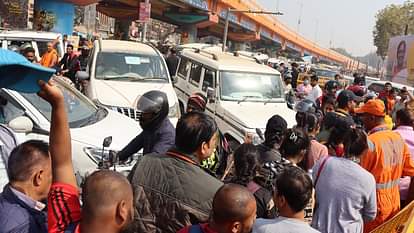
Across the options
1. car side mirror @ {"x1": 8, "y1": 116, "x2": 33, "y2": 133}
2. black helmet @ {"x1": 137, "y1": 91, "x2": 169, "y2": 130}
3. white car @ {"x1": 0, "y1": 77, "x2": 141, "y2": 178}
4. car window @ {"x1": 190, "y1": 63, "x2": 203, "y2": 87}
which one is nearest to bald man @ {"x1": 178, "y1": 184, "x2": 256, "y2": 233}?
black helmet @ {"x1": 137, "y1": 91, "x2": 169, "y2": 130}

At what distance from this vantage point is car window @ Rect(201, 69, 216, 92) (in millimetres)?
9636

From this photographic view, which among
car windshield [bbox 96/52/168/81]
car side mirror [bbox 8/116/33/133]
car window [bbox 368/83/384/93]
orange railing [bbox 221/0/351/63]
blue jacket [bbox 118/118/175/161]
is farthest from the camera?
orange railing [bbox 221/0/351/63]

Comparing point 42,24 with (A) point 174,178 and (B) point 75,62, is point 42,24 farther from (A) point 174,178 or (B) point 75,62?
(A) point 174,178

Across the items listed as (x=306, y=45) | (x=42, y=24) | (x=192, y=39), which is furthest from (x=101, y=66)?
(x=306, y=45)

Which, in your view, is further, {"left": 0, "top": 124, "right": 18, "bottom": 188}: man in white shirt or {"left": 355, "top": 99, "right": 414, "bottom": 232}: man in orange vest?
{"left": 355, "top": 99, "right": 414, "bottom": 232}: man in orange vest

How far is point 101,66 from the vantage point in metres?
9.84

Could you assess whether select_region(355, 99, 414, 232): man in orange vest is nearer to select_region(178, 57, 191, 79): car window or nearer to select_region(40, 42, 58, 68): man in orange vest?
select_region(178, 57, 191, 79): car window

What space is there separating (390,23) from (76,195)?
66.8m

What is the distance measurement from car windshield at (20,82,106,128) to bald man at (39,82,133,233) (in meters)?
3.57

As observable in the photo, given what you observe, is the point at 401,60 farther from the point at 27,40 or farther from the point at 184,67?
the point at 27,40

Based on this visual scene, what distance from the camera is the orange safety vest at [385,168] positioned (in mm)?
4219

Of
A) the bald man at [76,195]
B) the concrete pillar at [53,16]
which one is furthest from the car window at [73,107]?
the concrete pillar at [53,16]

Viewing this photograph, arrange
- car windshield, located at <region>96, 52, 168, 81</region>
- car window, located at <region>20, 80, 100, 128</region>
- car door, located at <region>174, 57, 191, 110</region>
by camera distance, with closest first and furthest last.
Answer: car window, located at <region>20, 80, 100, 128</region>
car windshield, located at <region>96, 52, 168, 81</region>
car door, located at <region>174, 57, 191, 110</region>

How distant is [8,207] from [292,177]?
140cm
